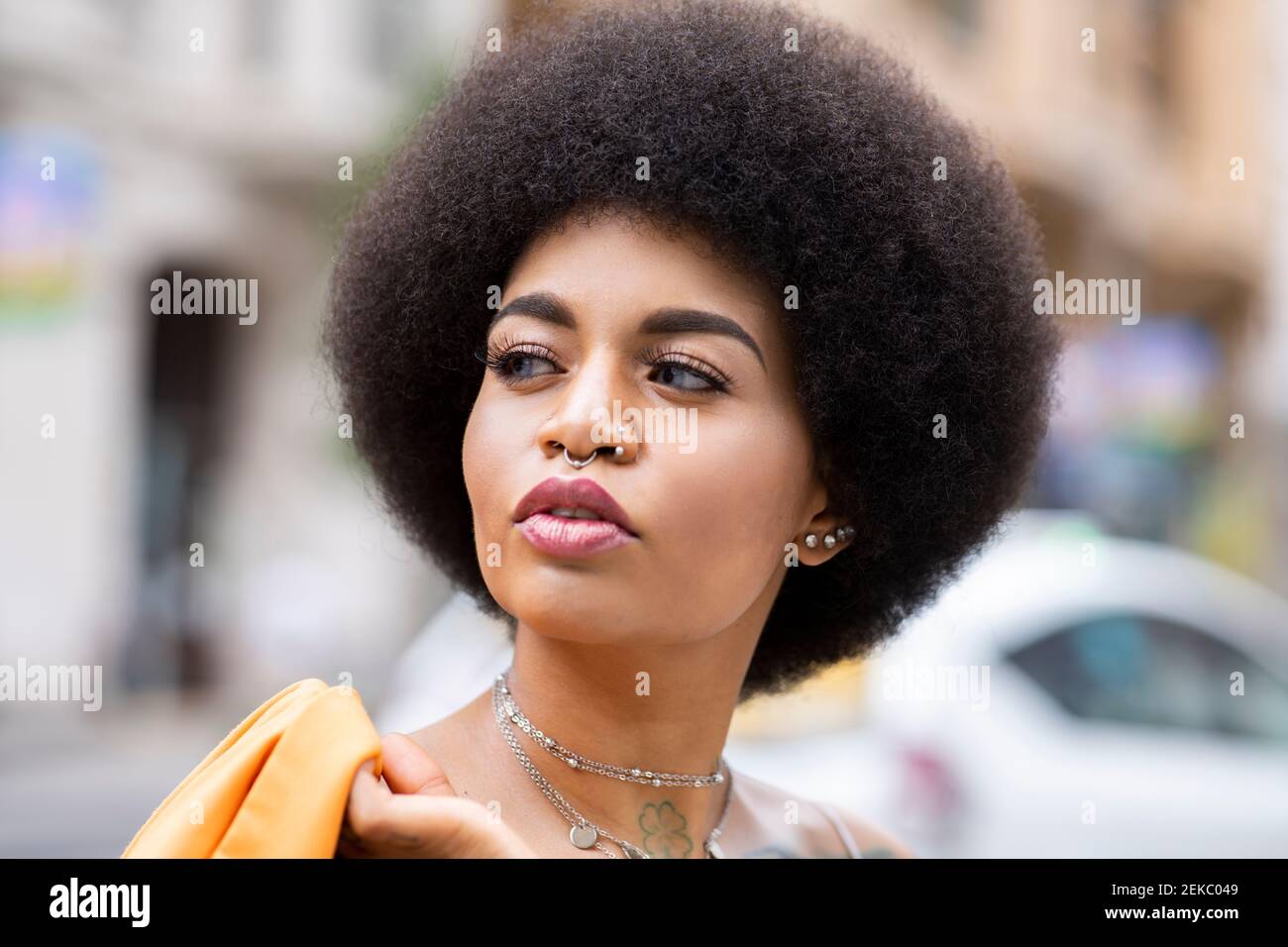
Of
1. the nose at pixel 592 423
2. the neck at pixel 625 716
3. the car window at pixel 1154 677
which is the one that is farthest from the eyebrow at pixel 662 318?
the car window at pixel 1154 677

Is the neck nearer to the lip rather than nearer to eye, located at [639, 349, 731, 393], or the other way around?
the lip

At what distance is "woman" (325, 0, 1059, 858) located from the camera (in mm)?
2219

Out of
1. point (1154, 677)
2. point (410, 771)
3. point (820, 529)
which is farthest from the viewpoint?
point (1154, 677)

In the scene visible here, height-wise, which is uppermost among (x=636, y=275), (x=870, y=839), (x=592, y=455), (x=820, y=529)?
(x=636, y=275)

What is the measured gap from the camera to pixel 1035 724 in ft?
21.6

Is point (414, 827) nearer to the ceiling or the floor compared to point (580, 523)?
nearer to the floor

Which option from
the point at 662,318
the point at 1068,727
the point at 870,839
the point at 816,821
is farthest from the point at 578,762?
the point at 1068,727

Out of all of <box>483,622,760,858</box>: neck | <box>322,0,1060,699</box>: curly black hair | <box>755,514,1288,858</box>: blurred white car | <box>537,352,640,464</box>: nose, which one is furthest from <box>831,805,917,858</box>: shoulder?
<box>755,514,1288,858</box>: blurred white car

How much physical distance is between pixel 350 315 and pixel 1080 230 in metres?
16.2

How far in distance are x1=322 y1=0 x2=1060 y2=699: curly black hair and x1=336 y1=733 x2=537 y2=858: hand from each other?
0.94 meters

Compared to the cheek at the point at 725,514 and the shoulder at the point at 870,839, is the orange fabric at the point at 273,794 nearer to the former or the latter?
the cheek at the point at 725,514

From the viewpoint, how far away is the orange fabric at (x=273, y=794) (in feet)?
6.25

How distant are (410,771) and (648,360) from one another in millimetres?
723

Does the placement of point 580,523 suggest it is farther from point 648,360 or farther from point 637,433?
point 648,360
